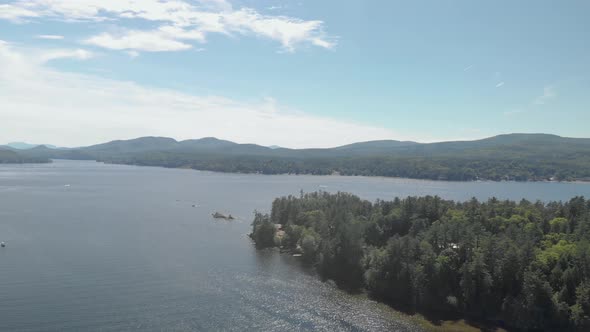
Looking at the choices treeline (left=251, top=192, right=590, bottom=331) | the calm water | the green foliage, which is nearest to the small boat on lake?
the calm water

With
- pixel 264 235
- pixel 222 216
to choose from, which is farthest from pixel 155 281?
pixel 222 216

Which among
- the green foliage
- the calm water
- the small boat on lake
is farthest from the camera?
the small boat on lake

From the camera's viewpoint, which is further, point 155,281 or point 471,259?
point 155,281

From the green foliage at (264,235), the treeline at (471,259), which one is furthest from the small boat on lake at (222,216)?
the treeline at (471,259)

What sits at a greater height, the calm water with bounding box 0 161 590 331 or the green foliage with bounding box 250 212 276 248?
the green foliage with bounding box 250 212 276 248

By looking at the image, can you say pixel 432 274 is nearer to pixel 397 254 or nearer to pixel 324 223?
pixel 397 254

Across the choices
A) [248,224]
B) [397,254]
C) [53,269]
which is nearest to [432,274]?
[397,254]

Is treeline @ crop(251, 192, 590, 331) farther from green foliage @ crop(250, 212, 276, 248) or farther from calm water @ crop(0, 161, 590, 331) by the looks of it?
green foliage @ crop(250, 212, 276, 248)

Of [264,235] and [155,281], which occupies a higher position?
[264,235]

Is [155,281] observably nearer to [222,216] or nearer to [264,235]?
[264,235]

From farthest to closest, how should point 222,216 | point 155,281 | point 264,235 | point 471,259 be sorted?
point 222,216, point 264,235, point 155,281, point 471,259
